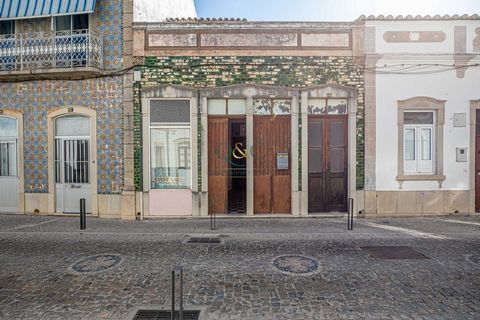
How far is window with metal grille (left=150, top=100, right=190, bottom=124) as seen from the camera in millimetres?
10273

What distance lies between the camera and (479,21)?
33.6 ft

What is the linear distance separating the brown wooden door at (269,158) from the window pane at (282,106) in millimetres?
187

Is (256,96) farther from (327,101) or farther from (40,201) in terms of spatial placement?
(40,201)

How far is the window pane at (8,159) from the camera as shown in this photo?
11031 millimetres

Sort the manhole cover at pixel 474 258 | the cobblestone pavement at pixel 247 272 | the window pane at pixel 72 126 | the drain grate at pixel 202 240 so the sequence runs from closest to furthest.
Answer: the cobblestone pavement at pixel 247 272 → the manhole cover at pixel 474 258 → the drain grate at pixel 202 240 → the window pane at pixel 72 126

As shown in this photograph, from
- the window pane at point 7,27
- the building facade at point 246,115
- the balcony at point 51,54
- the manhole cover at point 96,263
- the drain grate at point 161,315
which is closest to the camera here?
the drain grate at point 161,315

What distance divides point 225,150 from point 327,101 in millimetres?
3525

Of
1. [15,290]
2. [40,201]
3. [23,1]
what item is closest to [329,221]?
[15,290]

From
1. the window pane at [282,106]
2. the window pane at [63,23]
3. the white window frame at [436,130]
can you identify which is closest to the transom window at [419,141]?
the white window frame at [436,130]

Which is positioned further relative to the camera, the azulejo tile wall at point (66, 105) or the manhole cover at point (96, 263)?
the azulejo tile wall at point (66, 105)

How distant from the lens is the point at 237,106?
10297 millimetres

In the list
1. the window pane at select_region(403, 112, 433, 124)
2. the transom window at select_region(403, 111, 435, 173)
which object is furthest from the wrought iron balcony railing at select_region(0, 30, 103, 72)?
the transom window at select_region(403, 111, 435, 173)

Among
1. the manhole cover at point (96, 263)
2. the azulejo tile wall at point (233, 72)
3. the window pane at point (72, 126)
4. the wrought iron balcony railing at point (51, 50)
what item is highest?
the wrought iron balcony railing at point (51, 50)

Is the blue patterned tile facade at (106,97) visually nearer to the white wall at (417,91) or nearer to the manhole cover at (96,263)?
the manhole cover at (96,263)
